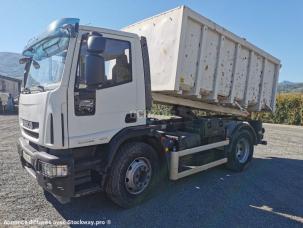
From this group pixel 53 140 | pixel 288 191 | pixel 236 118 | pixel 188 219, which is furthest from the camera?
pixel 236 118

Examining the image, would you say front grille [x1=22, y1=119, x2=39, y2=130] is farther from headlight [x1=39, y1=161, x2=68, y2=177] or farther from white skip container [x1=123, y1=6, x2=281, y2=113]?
white skip container [x1=123, y1=6, x2=281, y2=113]

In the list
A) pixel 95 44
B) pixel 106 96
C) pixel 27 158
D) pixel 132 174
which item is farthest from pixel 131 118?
pixel 27 158

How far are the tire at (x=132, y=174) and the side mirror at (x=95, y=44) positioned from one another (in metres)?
1.51

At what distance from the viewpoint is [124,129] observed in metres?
3.85

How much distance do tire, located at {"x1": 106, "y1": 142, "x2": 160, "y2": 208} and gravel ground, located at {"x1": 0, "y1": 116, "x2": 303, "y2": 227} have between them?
19cm

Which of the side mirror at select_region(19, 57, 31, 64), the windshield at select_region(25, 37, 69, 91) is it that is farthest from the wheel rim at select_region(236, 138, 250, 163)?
the side mirror at select_region(19, 57, 31, 64)

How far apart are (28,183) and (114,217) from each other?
214 centimetres

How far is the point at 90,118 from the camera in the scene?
3.52 m

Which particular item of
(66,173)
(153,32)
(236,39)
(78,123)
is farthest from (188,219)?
(236,39)

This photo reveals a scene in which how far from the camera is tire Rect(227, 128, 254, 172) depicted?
19.5 feet

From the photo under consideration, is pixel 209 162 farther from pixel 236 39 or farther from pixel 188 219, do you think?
pixel 236 39

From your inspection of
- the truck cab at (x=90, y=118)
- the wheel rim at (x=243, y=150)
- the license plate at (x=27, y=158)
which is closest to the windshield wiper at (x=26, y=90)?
the truck cab at (x=90, y=118)

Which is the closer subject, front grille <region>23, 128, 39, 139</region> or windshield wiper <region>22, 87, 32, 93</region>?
front grille <region>23, 128, 39, 139</region>

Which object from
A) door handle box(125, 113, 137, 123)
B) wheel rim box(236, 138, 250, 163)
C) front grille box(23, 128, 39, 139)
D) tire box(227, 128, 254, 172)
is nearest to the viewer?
front grille box(23, 128, 39, 139)
